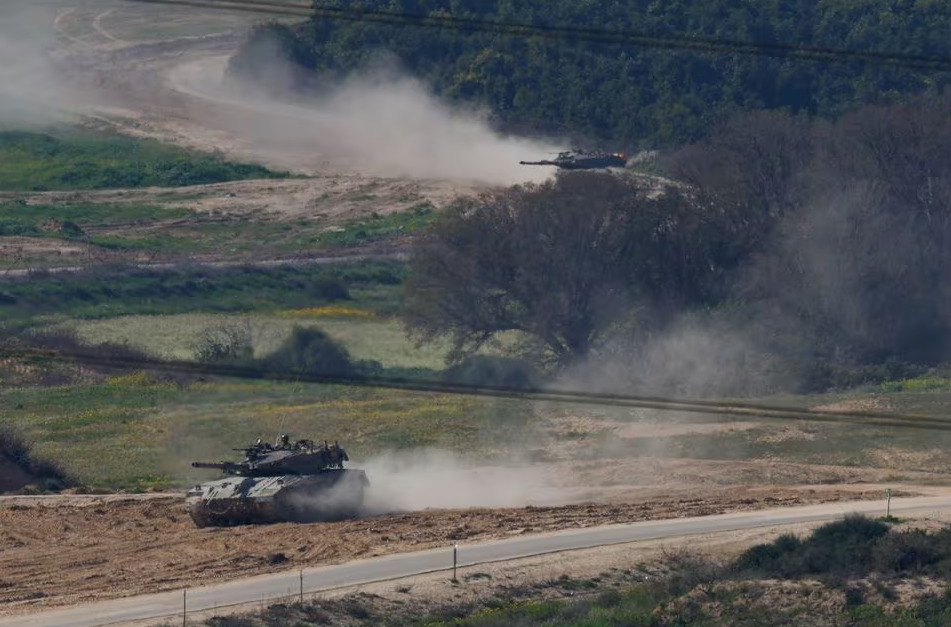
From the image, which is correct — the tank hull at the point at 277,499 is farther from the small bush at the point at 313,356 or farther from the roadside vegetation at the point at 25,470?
the small bush at the point at 313,356

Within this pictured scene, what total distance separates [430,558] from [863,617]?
9146mm

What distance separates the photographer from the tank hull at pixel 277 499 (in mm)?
51375

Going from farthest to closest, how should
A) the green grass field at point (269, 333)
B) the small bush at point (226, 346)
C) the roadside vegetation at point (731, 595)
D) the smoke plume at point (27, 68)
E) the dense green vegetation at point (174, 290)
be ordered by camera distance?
the smoke plume at point (27, 68) < the dense green vegetation at point (174, 290) < the green grass field at point (269, 333) < the small bush at point (226, 346) < the roadside vegetation at point (731, 595)

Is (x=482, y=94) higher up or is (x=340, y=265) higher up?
(x=482, y=94)

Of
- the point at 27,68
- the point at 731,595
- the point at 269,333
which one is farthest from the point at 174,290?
the point at 731,595

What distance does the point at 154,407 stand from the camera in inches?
2729

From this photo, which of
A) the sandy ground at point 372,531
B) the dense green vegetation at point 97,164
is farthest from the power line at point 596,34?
the dense green vegetation at point 97,164

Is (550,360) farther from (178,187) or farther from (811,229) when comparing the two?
(178,187)

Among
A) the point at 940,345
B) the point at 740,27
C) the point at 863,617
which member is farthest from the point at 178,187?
the point at 863,617

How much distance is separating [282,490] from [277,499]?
241 millimetres

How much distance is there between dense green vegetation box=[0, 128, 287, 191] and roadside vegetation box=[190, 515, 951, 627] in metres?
70.2

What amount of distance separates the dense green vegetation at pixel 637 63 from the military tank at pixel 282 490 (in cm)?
6103

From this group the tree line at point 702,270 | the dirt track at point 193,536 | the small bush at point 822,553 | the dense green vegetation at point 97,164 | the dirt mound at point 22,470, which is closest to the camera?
the small bush at point 822,553

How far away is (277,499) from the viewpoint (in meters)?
51.2
